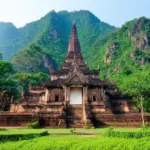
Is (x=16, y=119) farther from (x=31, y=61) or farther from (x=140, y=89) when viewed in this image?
(x=31, y=61)

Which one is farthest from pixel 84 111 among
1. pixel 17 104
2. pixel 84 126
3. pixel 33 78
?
pixel 33 78

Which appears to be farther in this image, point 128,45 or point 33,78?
point 128,45

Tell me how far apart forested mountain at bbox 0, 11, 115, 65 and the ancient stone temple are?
246ft

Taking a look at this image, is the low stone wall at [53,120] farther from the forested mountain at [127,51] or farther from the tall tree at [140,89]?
the forested mountain at [127,51]

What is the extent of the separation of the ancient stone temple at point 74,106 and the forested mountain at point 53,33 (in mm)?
74989

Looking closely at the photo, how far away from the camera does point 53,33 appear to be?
428ft

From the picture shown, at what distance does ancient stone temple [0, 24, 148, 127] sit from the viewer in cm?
2653

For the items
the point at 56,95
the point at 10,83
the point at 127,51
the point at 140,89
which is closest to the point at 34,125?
the point at 56,95

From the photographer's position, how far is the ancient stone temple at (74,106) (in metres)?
26.5

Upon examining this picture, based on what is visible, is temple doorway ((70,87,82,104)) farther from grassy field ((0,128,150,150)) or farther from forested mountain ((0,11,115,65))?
forested mountain ((0,11,115,65))

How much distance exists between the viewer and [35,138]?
17.4m

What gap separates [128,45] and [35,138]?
282 feet

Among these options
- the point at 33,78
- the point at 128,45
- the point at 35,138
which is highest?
the point at 128,45

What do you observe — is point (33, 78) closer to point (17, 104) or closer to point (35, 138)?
point (17, 104)
